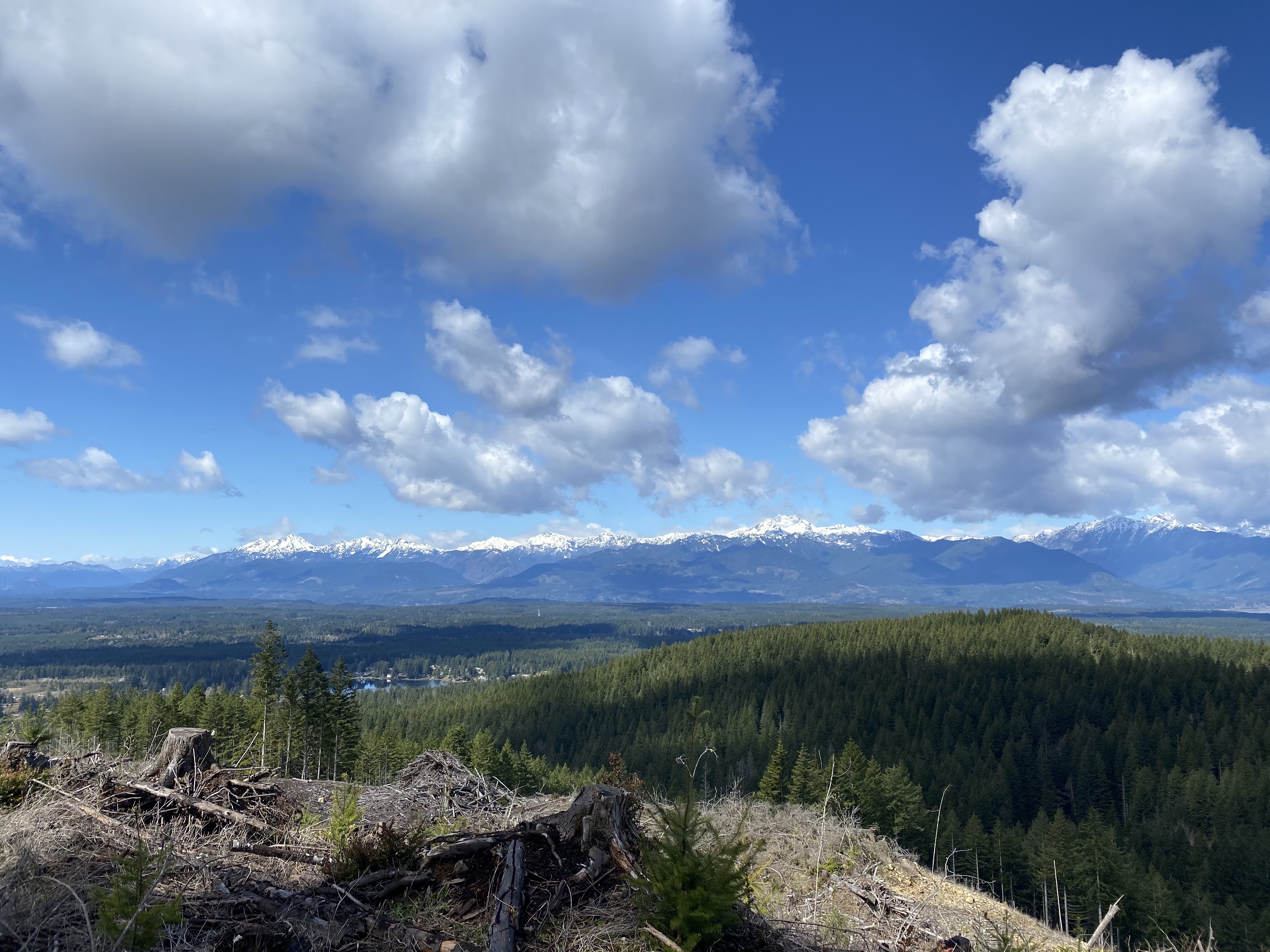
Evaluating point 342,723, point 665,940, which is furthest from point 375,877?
point 342,723

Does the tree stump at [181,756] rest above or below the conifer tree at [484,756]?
above

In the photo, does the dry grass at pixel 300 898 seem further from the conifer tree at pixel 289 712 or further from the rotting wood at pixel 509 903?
the conifer tree at pixel 289 712

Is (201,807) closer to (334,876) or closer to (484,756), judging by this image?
(334,876)

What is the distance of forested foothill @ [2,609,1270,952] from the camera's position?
42.8m

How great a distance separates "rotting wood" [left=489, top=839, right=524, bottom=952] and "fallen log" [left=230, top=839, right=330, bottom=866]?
7.28 feet

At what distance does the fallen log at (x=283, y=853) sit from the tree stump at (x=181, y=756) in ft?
7.22

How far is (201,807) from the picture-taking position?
321 inches

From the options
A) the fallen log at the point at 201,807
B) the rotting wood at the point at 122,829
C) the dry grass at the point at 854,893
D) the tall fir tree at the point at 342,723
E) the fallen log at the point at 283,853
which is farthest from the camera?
the tall fir tree at the point at 342,723

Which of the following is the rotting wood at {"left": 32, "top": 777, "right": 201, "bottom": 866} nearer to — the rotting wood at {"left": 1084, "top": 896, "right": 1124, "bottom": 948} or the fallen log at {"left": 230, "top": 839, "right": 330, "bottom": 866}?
the fallen log at {"left": 230, "top": 839, "right": 330, "bottom": 866}

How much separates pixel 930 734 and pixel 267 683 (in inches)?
3088

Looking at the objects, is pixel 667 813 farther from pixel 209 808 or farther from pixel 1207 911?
pixel 1207 911

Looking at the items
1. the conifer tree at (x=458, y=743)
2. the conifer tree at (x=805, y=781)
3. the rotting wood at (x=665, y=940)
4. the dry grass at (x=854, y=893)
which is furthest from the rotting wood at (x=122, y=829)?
the conifer tree at (x=458, y=743)

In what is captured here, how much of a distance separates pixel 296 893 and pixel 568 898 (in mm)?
2678

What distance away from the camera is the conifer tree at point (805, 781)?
43312 millimetres
